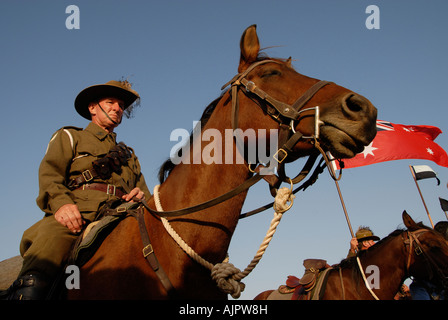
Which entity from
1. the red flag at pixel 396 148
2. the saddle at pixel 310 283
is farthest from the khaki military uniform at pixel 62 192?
the red flag at pixel 396 148

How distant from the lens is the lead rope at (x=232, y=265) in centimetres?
289

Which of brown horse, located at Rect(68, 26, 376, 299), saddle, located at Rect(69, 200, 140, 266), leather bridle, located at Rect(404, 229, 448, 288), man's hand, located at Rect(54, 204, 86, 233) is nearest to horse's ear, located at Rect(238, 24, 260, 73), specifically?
brown horse, located at Rect(68, 26, 376, 299)

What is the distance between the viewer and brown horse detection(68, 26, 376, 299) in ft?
9.71

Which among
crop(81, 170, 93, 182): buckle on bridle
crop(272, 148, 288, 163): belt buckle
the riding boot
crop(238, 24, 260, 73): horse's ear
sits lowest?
the riding boot

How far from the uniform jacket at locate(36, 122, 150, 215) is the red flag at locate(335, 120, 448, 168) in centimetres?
728

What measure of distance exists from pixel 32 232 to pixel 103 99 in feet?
6.77

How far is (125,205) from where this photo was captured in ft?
11.8

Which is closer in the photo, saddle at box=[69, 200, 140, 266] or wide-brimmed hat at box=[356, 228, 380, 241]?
saddle at box=[69, 200, 140, 266]

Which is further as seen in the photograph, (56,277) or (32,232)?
(32,232)

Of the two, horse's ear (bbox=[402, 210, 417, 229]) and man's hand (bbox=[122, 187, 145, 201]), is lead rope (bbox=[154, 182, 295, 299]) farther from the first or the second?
horse's ear (bbox=[402, 210, 417, 229])

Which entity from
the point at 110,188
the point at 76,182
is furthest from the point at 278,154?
the point at 76,182
